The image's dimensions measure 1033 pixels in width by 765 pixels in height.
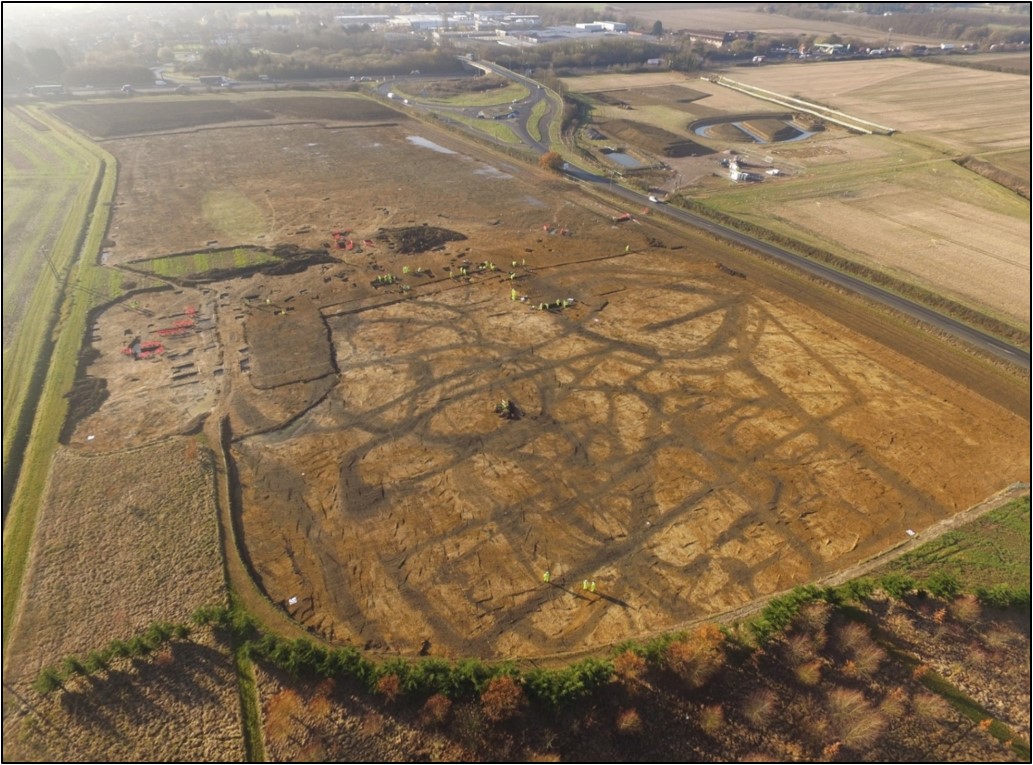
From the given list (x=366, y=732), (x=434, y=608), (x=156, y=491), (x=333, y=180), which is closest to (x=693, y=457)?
(x=434, y=608)

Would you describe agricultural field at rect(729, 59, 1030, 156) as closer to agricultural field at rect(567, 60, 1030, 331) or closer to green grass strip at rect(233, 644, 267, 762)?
agricultural field at rect(567, 60, 1030, 331)

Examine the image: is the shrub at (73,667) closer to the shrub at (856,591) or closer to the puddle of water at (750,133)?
the shrub at (856,591)

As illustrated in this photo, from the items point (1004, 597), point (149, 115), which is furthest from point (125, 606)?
point (149, 115)

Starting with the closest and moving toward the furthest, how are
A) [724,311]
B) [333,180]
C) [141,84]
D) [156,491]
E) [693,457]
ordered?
[156,491]
[693,457]
[724,311]
[333,180]
[141,84]

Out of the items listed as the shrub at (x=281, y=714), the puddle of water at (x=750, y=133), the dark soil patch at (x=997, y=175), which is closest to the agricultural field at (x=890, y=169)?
the dark soil patch at (x=997, y=175)

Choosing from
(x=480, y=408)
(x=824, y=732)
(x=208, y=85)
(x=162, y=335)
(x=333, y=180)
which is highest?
(x=208, y=85)

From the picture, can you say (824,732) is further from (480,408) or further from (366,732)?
(480,408)
